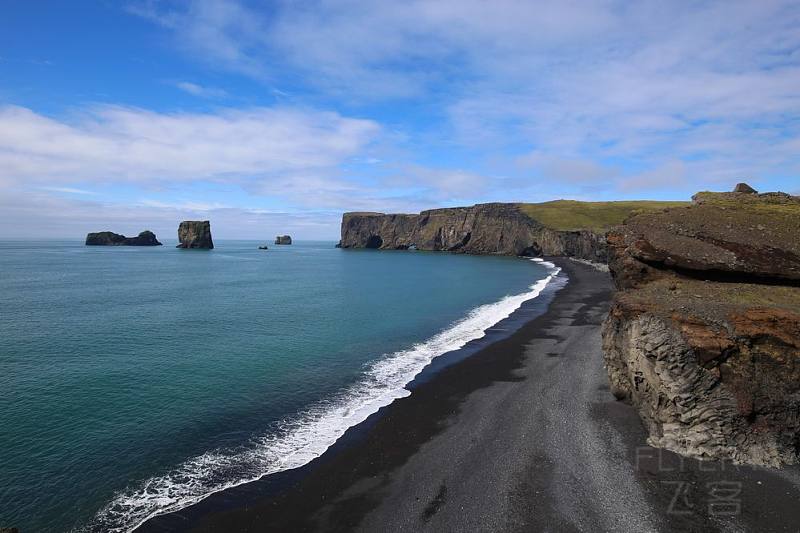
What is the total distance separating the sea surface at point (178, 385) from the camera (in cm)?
1756

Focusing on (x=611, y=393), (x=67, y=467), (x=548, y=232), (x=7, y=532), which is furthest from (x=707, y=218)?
(x=548, y=232)

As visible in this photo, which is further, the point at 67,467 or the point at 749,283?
the point at 749,283

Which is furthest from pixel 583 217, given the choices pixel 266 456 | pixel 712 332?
pixel 266 456

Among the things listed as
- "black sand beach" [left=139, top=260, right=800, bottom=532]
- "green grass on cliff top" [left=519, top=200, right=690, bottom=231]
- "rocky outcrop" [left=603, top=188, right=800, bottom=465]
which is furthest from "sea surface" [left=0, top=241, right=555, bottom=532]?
"green grass on cliff top" [left=519, top=200, right=690, bottom=231]

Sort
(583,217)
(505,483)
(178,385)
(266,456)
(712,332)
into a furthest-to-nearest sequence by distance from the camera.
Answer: (583,217) → (178,385) → (266,456) → (712,332) → (505,483)

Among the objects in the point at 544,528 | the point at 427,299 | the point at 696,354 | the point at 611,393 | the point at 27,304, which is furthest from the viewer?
the point at 427,299

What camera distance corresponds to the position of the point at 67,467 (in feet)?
60.7

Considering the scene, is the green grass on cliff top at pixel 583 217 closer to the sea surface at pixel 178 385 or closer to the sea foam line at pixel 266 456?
the sea surface at pixel 178 385

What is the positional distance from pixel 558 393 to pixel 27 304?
214 feet

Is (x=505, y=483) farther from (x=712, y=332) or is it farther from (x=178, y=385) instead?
(x=178, y=385)

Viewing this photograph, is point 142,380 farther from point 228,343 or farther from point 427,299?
point 427,299

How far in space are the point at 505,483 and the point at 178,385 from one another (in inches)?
878

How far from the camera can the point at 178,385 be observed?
93.0 ft

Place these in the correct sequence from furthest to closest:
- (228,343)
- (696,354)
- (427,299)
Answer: (427,299) → (228,343) → (696,354)
